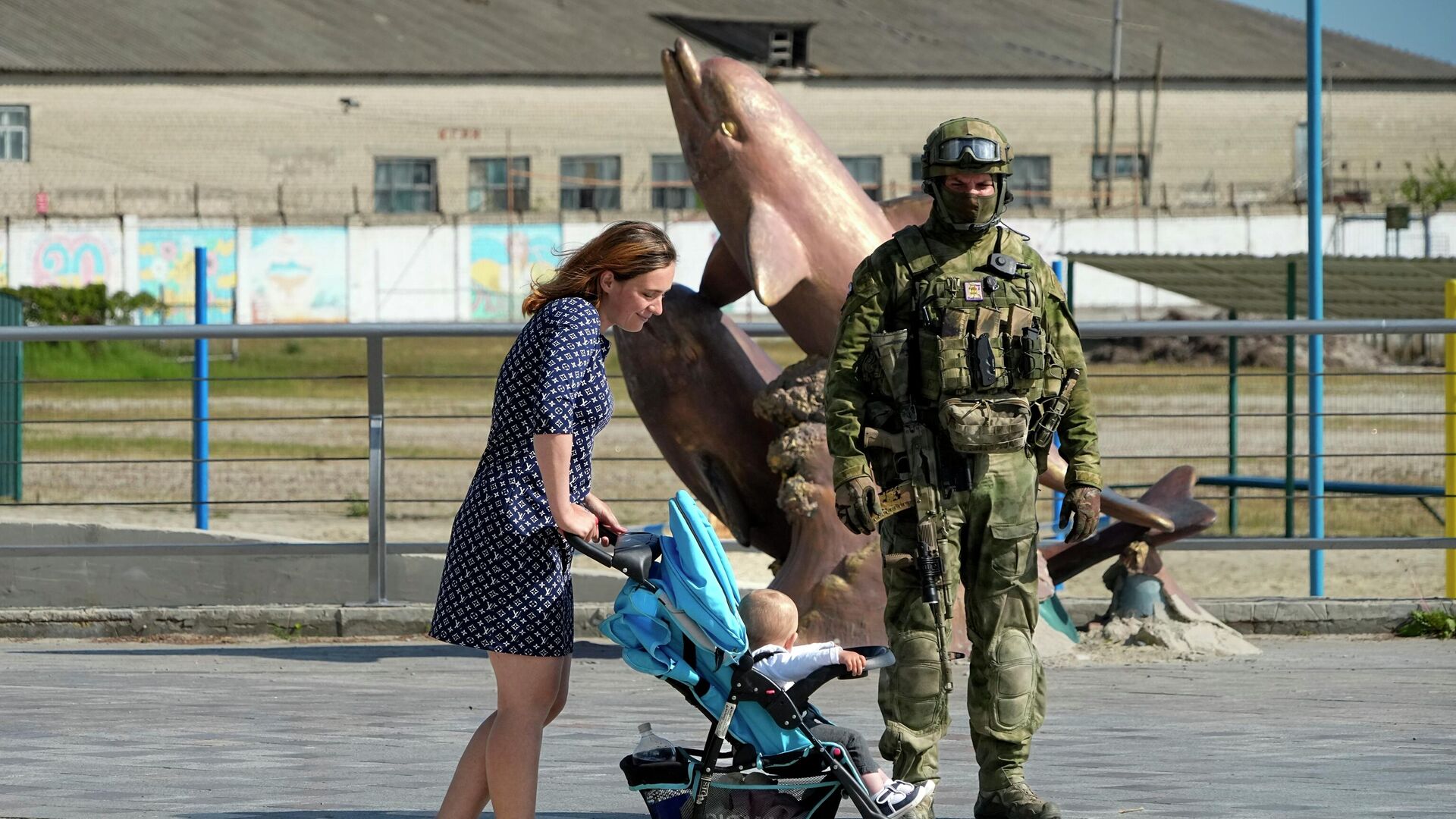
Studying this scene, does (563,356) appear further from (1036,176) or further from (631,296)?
(1036,176)

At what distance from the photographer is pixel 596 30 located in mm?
51469

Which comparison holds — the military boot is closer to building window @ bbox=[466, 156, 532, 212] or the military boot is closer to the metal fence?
A: the metal fence

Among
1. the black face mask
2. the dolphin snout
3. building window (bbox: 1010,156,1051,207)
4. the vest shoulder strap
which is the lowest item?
the vest shoulder strap

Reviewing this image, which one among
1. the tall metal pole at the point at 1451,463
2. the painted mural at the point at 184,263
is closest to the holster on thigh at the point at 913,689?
the tall metal pole at the point at 1451,463

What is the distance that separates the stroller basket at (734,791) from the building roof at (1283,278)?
8.87 m

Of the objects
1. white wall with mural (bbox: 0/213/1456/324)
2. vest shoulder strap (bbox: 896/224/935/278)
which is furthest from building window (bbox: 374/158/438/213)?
vest shoulder strap (bbox: 896/224/935/278)

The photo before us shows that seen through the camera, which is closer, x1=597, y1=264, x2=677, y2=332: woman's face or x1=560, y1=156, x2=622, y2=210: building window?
x1=597, y1=264, x2=677, y2=332: woman's face

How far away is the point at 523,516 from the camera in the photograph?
436 centimetres

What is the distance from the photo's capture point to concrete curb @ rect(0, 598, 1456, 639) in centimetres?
897

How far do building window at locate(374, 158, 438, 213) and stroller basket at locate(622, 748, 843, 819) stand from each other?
45.2 metres

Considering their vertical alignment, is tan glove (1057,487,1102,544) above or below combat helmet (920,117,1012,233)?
below

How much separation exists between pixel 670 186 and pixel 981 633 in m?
44.8

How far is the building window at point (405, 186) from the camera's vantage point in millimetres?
48750

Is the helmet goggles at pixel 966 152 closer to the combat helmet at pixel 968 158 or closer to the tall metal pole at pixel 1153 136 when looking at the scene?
the combat helmet at pixel 968 158
